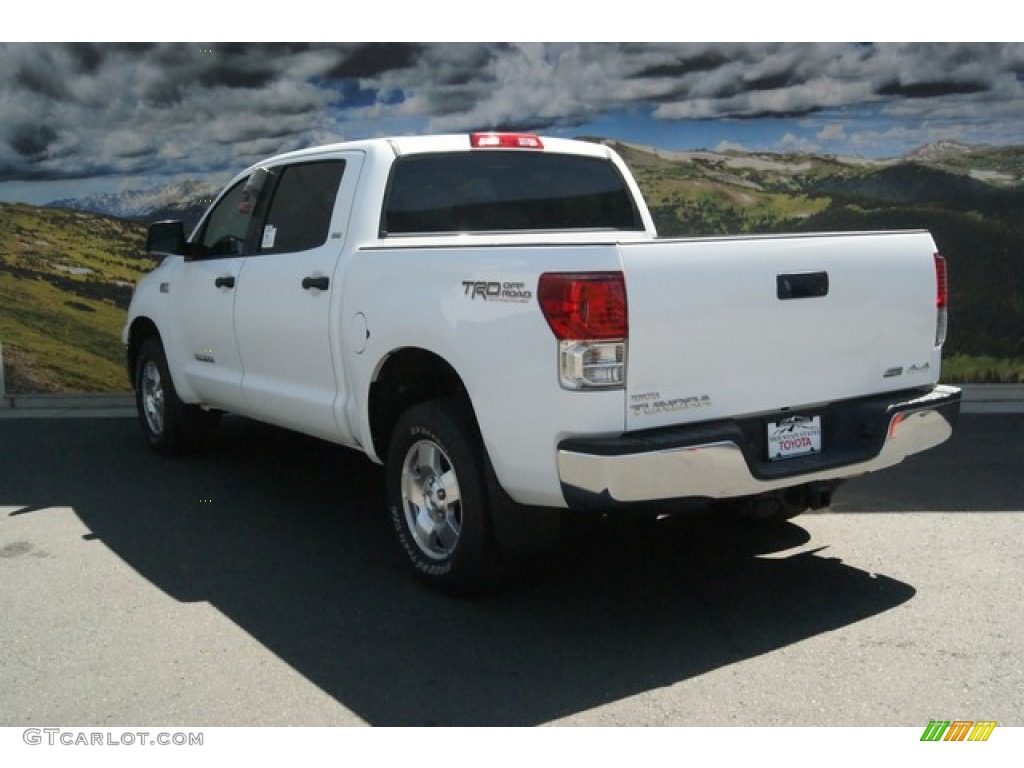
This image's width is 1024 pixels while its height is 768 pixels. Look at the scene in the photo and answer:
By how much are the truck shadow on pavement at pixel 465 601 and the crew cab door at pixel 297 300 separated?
2.24 feet

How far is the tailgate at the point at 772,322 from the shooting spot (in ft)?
13.8

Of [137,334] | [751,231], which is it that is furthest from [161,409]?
[751,231]

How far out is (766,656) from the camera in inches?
169

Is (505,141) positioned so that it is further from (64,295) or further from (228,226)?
(64,295)

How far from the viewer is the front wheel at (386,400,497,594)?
4.72 m

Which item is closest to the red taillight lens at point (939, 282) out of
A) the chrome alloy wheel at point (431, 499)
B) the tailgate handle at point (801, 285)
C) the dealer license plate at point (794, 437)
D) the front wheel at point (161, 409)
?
the tailgate handle at point (801, 285)

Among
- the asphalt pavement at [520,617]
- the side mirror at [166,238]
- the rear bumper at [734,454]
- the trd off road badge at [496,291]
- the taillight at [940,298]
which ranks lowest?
the asphalt pavement at [520,617]

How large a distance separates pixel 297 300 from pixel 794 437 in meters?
2.61

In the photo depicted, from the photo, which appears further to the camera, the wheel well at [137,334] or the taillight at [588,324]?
the wheel well at [137,334]

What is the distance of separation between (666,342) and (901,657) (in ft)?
4.72

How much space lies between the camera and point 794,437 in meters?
4.57

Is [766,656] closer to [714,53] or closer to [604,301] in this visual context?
[604,301]

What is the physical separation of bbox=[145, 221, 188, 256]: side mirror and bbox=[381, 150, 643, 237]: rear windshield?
1.99 m
